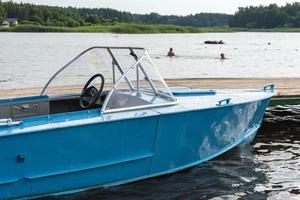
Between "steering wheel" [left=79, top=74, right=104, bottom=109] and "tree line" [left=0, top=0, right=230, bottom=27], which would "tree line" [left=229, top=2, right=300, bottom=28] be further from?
"steering wheel" [left=79, top=74, right=104, bottom=109]

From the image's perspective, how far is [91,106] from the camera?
20.7ft

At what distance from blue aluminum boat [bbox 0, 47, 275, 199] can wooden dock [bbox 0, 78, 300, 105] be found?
2.74 metres

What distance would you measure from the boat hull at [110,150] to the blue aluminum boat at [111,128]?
0.04 feet

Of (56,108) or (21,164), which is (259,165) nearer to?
(56,108)

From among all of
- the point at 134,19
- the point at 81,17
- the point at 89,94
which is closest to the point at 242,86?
the point at 89,94

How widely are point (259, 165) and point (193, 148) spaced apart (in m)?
1.72

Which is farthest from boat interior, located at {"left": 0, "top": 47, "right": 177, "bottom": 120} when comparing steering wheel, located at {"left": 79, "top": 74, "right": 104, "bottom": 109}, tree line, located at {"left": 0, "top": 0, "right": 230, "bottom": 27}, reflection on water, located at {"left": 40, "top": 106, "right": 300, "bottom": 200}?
tree line, located at {"left": 0, "top": 0, "right": 230, "bottom": 27}

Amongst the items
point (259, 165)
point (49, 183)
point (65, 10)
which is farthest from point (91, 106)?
point (65, 10)

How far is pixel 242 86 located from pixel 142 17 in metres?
145

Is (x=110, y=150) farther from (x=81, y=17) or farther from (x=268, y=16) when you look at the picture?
(x=268, y=16)

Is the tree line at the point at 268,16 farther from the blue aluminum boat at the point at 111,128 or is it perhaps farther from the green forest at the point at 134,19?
the blue aluminum boat at the point at 111,128

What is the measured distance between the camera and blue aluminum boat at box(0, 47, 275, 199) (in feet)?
17.5

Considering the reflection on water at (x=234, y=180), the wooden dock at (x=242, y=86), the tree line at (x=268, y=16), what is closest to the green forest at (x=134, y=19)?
the tree line at (x=268, y=16)

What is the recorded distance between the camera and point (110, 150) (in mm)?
5812
